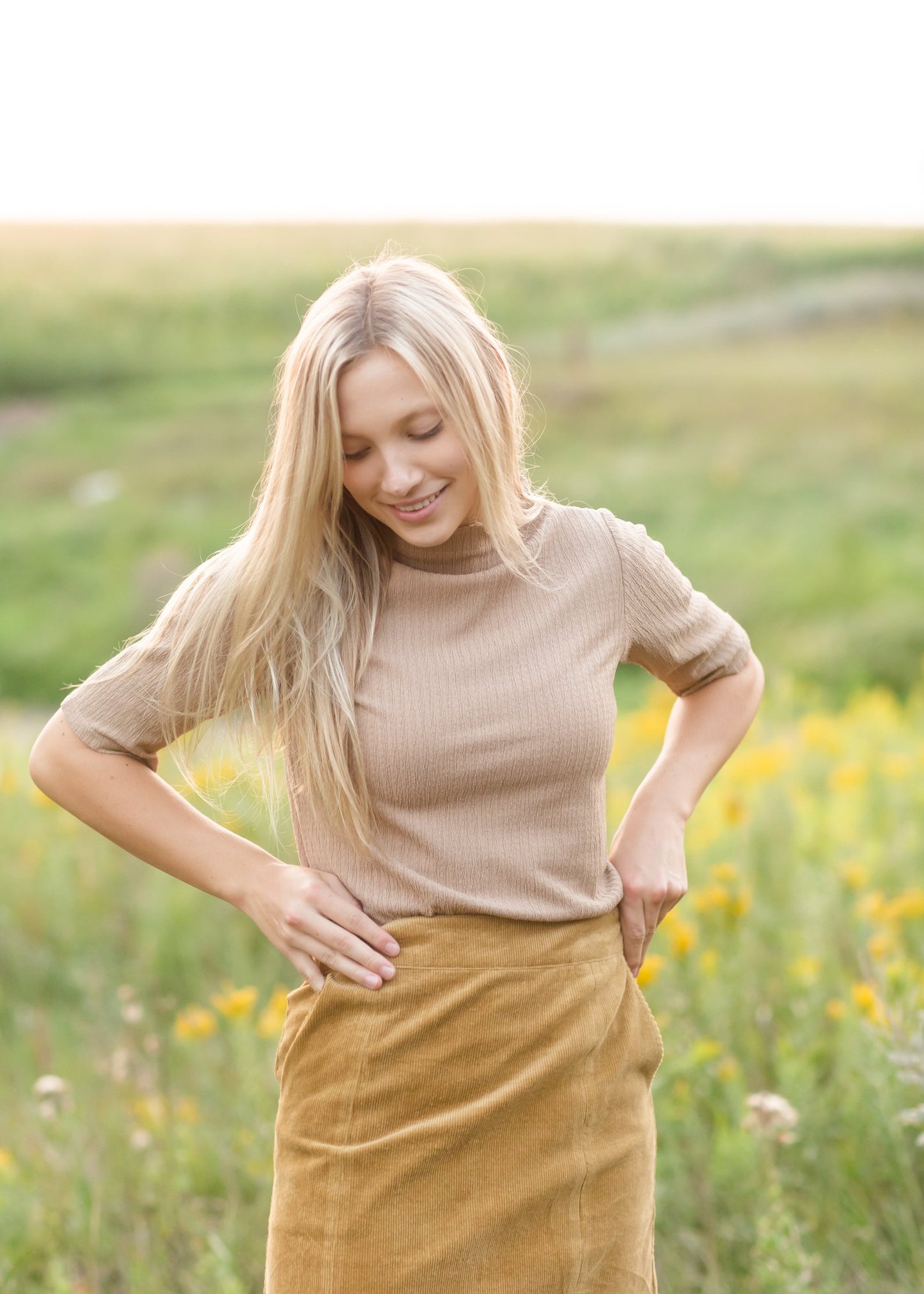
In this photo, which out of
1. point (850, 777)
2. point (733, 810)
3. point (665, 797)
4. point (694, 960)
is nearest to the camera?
point (665, 797)

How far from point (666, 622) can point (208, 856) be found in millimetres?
636

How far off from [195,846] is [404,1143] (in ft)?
1.40

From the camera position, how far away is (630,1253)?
4.83 feet

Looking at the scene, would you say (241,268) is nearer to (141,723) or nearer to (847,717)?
(847,717)

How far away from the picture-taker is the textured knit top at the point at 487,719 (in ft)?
4.73

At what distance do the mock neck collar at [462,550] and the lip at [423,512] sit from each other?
1.7 inches

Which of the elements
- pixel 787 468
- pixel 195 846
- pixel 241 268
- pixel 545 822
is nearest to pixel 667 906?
pixel 545 822

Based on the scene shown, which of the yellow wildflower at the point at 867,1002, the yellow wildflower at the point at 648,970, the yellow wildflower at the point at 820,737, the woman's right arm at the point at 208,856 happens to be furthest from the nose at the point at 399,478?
the yellow wildflower at the point at 820,737

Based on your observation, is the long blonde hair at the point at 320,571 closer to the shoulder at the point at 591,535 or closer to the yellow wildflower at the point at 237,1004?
the shoulder at the point at 591,535

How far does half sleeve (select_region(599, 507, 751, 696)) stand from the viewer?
5.15 ft

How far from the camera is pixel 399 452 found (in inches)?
57.3

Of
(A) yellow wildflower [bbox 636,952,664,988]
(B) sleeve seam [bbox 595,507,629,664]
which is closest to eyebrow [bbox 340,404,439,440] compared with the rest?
(B) sleeve seam [bbox 595,507,629,664]

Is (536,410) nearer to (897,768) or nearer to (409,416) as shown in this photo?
(897,768)

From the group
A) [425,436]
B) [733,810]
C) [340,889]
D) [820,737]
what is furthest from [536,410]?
[340,889]
